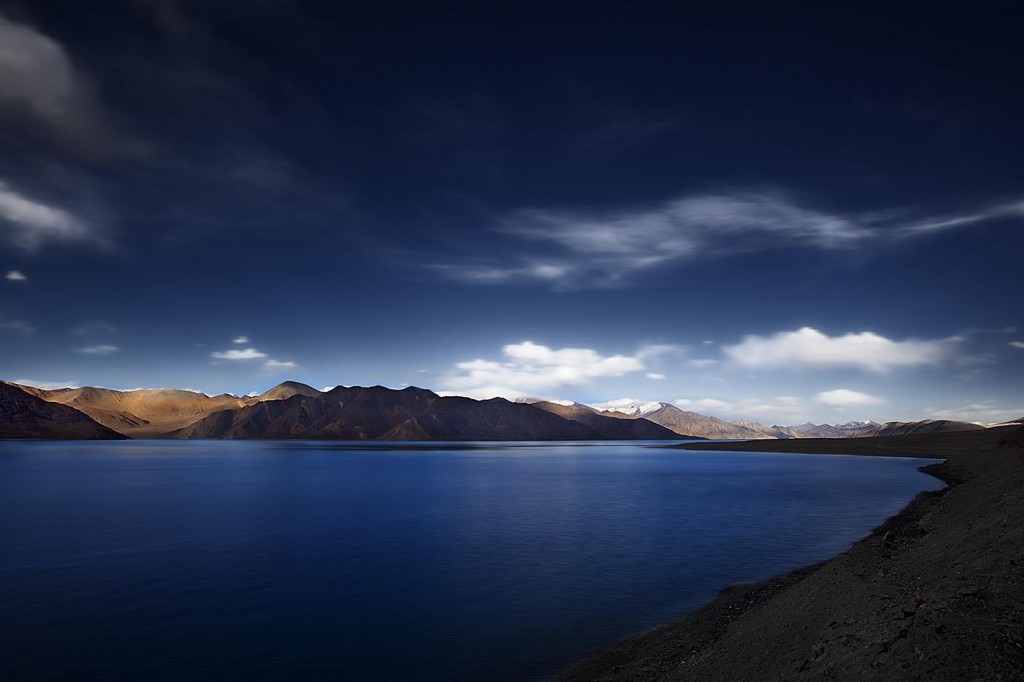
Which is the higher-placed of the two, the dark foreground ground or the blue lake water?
the dark foreground ground

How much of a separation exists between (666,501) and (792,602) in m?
40.1

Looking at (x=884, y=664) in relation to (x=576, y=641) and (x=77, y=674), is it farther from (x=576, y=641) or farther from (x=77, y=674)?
(x=77, y=674)

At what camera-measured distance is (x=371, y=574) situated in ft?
87.3

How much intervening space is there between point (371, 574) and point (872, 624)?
830 inches

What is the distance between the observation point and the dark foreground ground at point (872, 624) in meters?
8.97

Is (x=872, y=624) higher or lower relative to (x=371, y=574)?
higher

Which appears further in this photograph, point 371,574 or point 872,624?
point 371,574

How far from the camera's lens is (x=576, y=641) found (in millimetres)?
17141

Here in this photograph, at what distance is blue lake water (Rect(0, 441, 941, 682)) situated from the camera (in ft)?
54.2

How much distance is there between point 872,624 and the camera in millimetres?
11125

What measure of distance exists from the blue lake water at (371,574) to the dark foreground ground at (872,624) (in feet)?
7.32

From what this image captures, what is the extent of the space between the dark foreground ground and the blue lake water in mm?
2231

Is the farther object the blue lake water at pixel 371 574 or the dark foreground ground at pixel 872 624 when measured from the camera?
the blue lake water at pixel 371 574

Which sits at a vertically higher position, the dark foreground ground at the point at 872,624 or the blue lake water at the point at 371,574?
the dark foreground ground at the point at 872,624
